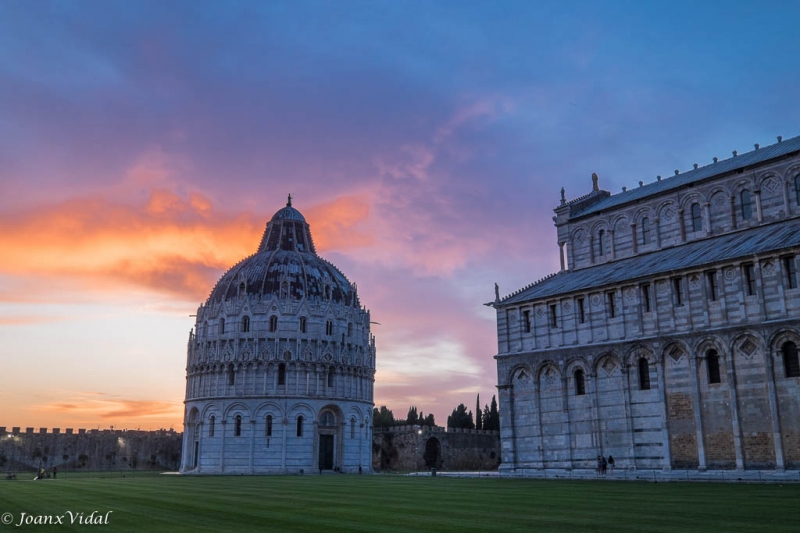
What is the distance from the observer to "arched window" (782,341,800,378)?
3853 cm

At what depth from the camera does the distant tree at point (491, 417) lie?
10331 centimetres

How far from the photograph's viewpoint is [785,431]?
126 feet

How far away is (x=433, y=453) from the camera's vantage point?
293 feet

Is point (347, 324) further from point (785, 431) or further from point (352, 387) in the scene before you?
point (785, 431)

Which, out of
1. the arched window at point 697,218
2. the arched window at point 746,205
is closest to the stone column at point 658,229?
the arched window at point 697,218

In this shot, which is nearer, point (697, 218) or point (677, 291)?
point (677, 291)

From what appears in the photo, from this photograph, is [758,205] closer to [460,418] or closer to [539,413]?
[539,413]

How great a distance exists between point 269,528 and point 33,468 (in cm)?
8609

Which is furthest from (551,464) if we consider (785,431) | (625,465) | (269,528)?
(269,528)

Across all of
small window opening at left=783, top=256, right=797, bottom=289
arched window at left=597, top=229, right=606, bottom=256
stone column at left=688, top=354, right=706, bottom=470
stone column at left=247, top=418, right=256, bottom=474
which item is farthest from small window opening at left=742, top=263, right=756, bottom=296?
stone column at left=247, top=418, right=256, bottom=474

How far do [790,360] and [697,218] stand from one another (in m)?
15.5

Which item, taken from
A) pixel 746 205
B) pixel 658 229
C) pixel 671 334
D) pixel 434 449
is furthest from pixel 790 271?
pixel 434 449

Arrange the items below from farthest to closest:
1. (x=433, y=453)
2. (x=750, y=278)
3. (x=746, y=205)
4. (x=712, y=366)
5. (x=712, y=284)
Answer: (x=433, y=453) → (x=746, y=205) → (x=712, y=284) → (x=712, y=366) → (x=750, y=278)

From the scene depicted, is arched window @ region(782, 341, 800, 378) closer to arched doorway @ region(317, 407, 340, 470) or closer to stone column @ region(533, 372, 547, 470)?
stone column @ region(533, 372, 547, 470)
